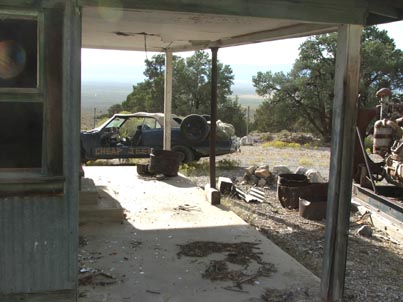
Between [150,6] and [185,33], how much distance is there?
3399 millimetres

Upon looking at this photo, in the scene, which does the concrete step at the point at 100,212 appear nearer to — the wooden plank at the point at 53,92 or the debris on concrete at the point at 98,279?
the debris on concrete at the point at 98,279

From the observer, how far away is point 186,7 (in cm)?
381

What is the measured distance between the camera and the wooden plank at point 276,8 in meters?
3.76

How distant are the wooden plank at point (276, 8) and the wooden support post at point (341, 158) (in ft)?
0.45

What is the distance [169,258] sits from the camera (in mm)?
5398

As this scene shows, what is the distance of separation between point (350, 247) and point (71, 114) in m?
4.35

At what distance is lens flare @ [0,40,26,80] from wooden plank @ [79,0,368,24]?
0.89 m

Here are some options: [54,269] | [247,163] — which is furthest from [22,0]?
[247,163]

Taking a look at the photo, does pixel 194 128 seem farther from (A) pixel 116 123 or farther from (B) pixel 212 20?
(B) pixel 212 20

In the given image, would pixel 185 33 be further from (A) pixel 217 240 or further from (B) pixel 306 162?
(B) pixel 306 162

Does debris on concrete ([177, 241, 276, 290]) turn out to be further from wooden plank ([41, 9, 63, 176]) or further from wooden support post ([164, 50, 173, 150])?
wooden support post ([164, 50, 173, 150])

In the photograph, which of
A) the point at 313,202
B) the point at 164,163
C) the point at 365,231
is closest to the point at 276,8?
the point at 365,231

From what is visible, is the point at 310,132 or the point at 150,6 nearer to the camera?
the point at 150,6

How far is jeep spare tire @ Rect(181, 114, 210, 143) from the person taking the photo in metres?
12.4
